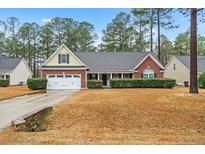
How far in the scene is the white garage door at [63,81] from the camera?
24938mm

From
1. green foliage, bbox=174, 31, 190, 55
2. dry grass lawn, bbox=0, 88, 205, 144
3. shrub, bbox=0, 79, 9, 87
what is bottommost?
dry grass lawn, bbox=0, 88, 205, 144

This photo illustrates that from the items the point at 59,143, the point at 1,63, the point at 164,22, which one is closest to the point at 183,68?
the point at 164,22

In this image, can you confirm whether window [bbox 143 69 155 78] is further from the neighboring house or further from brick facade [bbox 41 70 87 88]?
the neighboring house

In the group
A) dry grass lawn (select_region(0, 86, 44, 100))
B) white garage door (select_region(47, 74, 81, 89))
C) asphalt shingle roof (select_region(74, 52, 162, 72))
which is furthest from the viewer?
asphalt shingle roof (select_region(74, 52, 162, 72))

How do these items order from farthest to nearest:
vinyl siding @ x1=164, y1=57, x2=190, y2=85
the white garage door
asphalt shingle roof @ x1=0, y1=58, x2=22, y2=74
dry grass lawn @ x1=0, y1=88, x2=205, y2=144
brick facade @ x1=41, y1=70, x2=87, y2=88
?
asphalt shingle roof @ x1=0, y1=58, x2=22, y2=74, vinyl siding @ x1=164, y1=57, x2=190, y2=85, brick facade @ x1=41, y1=70, x2=87, y2=88, the white garage door, dry grass lawn @ x1=0, y1=88, x2=205, y2=144

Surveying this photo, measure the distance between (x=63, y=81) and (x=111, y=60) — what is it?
482 cm

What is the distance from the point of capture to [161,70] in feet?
87.3

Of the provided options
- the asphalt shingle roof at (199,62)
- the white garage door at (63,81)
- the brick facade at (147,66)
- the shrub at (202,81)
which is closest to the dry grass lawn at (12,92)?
the white garage door at (63,81)

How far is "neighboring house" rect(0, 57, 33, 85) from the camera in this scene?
106 ft

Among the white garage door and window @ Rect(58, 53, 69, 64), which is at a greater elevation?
window @ Rect(58, 53, 69, 64)

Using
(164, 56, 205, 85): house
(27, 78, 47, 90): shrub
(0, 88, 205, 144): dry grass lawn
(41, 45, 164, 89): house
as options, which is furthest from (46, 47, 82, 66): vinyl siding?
(0, 88, 205, 144): dry grass lawn

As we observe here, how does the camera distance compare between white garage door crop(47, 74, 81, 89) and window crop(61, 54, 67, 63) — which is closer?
white garage door crop(47, 74, 81, 89)
